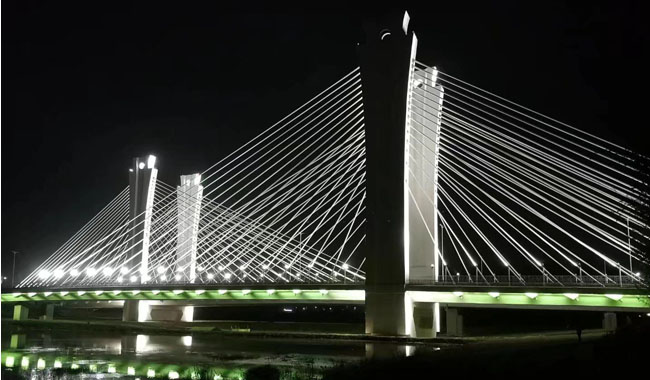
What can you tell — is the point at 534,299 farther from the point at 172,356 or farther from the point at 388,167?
the point at 172,356

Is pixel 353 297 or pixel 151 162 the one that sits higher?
pixel 151 162

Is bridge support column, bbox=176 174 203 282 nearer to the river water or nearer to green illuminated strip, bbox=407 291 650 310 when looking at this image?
the river water

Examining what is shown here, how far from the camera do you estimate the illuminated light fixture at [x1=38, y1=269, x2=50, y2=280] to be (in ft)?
179

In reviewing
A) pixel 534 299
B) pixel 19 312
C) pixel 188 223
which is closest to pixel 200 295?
pixel 188 223

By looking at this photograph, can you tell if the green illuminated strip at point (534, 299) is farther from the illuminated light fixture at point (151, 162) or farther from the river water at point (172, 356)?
the illuminated light fixture at point (151, 162)

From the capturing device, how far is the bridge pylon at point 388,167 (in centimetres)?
3162

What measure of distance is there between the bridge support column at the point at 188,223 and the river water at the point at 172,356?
42.9ft

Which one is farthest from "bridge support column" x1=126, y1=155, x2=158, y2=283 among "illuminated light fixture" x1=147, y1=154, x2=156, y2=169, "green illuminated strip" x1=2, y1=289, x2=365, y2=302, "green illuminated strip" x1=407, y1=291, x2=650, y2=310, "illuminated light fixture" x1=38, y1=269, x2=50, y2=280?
"green illuminated strip" x1=407, y1=291, x2=650, y2=310

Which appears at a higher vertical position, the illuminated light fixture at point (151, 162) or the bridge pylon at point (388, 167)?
the illuminated light fixture at point (151, 162)

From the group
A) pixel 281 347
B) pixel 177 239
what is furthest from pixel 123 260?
pixel 281 347

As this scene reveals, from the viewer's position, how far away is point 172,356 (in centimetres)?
2564

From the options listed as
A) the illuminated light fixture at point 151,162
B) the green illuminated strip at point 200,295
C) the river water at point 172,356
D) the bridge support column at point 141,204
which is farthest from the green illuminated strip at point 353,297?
the illuminated light fixture at point 151,162

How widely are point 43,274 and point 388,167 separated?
Result: 114 ft

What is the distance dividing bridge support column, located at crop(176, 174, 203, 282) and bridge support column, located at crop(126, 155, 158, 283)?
236 cm
